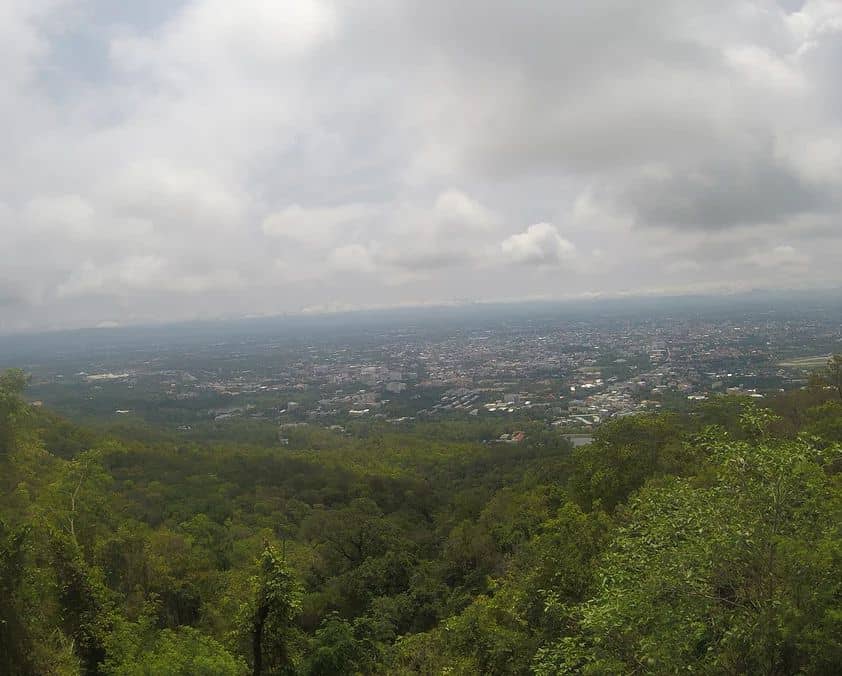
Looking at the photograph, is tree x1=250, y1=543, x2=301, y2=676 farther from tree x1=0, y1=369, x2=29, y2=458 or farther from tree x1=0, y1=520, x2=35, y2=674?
tree x1=0, y1=369, x2=29, y2=458

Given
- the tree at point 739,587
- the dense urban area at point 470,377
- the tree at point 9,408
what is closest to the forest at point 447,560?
the tree at point 739,587

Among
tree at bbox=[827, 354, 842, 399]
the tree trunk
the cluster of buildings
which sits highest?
tree at bbox=[827, 354, 842, 399]

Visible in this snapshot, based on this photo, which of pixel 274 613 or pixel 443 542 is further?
pixel 443 542

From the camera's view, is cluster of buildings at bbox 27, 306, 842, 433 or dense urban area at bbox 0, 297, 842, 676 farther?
cluster of buildings at bbox 27, 306, 842, 433

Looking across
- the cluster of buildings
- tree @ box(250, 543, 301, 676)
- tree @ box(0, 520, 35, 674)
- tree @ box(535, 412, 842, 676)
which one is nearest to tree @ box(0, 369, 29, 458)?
tree @ box(0, 520, 35, 674)

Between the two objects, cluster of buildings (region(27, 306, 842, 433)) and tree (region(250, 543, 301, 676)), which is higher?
tree (region(250, 543, 301, 676))

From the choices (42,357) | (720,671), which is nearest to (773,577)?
(720,671)

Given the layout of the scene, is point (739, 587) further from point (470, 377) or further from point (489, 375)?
point (489, 375)

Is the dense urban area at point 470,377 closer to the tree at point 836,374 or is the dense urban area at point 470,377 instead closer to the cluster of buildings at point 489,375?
the cluster of buildings at point 489,375

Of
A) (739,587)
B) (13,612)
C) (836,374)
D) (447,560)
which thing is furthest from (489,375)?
(739,587)
